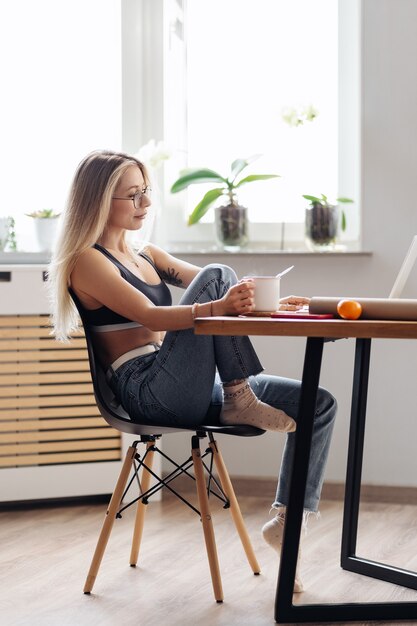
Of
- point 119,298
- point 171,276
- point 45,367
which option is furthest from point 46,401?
point 119,298

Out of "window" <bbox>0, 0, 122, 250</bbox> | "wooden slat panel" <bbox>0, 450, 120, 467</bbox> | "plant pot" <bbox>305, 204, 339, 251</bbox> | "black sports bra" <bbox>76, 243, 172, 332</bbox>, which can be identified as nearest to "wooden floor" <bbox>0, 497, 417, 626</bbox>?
"wooden slat panel" <bbox>0, 450, 120, 467</bbox>

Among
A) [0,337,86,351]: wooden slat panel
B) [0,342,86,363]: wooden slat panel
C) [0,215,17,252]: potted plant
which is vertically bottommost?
[0,342,86,363]: wooden slat panel

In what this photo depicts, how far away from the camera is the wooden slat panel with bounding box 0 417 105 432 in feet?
10.4

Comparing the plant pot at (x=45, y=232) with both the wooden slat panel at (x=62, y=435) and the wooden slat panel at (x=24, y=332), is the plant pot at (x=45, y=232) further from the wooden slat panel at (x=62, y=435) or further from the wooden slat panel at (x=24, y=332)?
the wooden slat panel at (x=62, y=435)

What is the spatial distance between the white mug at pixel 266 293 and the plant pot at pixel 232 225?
143cm

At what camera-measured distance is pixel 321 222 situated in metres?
3.34

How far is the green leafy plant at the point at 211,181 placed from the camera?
133 inches

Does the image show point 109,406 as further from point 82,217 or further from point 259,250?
point 259,250

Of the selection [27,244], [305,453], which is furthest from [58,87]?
[305,453]

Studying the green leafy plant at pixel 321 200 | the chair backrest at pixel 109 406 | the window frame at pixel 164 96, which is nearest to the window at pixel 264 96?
the window frame at pixel 164 96

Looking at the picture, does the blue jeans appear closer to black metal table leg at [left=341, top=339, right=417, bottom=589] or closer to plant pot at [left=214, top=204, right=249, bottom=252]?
black metal table leg at [left=341, top=339, right=417, bottom=589]

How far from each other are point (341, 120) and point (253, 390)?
59.2 inches

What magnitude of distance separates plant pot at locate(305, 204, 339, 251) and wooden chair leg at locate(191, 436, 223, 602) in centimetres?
129

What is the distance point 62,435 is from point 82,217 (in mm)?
1084
